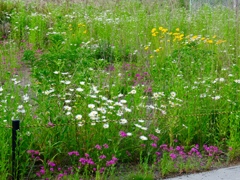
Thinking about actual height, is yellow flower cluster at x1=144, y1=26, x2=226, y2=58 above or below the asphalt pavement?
above

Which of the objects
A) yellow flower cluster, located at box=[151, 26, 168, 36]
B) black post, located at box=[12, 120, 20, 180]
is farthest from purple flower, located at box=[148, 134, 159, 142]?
yellow flower cluster, located at box=[151, 26, 168, 36]

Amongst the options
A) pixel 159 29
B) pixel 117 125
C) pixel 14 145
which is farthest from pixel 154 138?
pixel 159 29

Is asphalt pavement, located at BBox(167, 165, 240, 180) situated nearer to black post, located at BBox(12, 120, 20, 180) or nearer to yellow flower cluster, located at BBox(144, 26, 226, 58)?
black post, located at BBox(12, 120, 20, 180)

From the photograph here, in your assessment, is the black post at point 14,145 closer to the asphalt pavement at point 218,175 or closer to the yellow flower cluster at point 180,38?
the asphalt pavement at point 218,175

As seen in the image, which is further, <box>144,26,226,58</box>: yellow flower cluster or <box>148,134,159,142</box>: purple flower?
<box>144,26,226,58</box>: yellow flower cluster

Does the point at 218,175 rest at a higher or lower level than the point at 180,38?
lower

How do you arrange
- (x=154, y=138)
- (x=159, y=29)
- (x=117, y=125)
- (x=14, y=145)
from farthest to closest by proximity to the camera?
(x=159, y=29) < (x=117, y=125) < (x=154, y=138) < (x=14, y=145)

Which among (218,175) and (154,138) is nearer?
(218,175)

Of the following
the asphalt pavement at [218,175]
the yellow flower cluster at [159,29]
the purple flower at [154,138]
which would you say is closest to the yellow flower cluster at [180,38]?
the yellow flower cluster at [159,29]

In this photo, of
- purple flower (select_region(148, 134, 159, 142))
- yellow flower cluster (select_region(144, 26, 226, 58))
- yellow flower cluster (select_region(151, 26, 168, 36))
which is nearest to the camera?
purple flower (select_region(148, 134, 159, 142))

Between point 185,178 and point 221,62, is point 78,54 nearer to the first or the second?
point 185,178

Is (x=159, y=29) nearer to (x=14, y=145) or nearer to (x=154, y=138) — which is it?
(x=154, y=138)

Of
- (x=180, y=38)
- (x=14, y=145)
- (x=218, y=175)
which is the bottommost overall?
(x=218, y=175)

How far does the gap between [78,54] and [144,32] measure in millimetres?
3941
